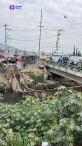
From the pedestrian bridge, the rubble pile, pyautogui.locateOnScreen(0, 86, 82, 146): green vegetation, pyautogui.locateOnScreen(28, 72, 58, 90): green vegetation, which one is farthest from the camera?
the rubble pile

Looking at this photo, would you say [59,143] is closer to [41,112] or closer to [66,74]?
[41,112]

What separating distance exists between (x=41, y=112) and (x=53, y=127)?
3.57 ft

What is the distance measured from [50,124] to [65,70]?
42.2 metres

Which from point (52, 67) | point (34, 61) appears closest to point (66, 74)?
point (52, 67)

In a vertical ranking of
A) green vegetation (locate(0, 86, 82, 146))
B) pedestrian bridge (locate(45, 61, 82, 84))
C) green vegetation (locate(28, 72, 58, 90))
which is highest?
green vegetation (locate(0, 86, 82, 146))

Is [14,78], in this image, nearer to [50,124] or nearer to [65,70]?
[65,70]

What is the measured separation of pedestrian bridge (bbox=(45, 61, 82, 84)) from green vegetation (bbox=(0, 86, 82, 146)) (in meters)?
35.7

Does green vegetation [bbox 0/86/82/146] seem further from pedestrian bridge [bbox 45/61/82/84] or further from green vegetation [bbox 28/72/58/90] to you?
green vegetation [bbox 28/72/58/90]

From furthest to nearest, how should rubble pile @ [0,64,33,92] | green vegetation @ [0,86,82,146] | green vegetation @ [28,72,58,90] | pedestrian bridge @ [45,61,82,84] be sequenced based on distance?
rubble pile @ [0,64,33,92] < green vegetation @ [28,72,58,90] < pedestrian bridge @ [45,61,82,84] < green vegetation @ [0,86,82,146]

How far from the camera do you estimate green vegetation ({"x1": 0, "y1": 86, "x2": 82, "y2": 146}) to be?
734cm

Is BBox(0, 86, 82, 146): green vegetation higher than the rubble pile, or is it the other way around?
BBox(0, 86, 82, 146): green vegetation

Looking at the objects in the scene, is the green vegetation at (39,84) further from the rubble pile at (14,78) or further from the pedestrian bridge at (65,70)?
the pedestrian bridge at (65,70)

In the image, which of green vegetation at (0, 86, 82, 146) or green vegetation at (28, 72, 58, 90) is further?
green vegetation at (28, 72, 58, 90)

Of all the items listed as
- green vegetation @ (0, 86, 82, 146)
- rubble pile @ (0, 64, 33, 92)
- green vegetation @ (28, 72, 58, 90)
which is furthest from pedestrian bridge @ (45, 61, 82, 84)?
green vegetation @ (0, 86, 82, 146)
